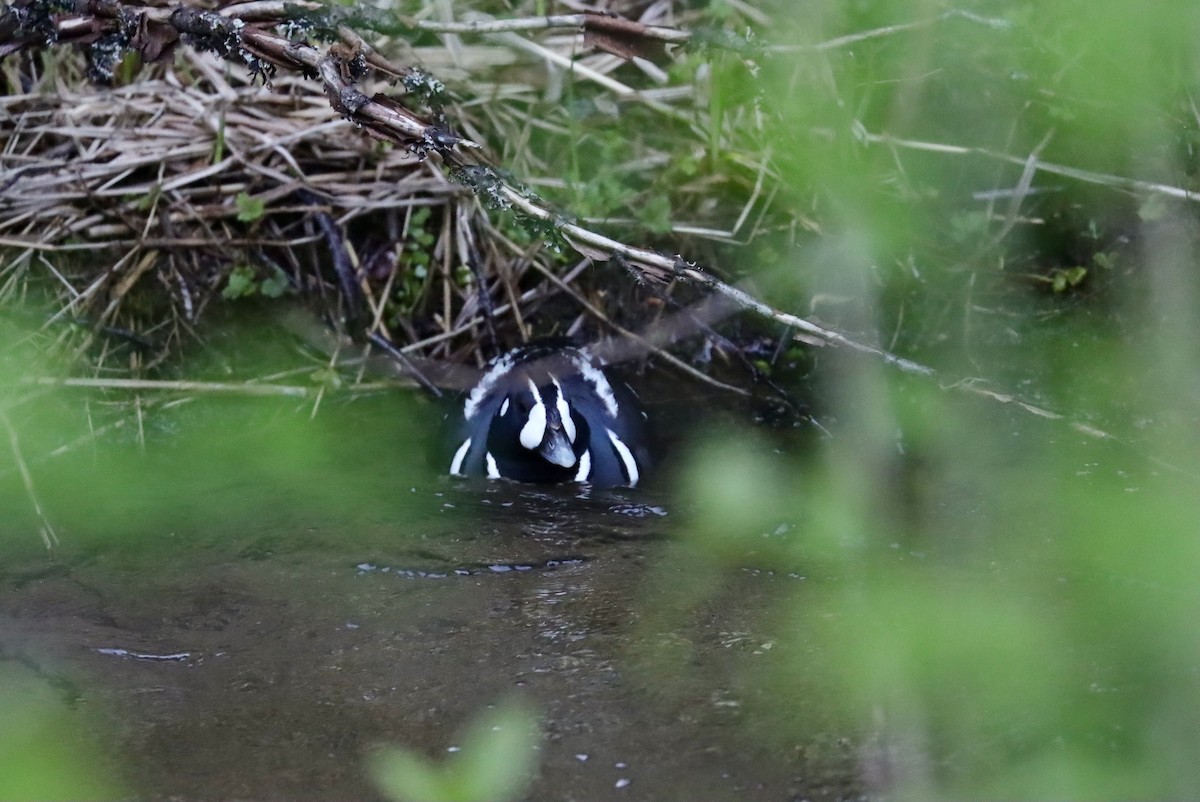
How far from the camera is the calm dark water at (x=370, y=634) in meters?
2.32

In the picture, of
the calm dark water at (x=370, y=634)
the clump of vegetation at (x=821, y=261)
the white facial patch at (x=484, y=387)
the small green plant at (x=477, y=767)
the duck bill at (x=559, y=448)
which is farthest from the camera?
the white facial patch at (x=484, y=387)

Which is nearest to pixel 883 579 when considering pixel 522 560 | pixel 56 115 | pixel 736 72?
pixel 522 560

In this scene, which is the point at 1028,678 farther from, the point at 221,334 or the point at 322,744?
the point at 221,334

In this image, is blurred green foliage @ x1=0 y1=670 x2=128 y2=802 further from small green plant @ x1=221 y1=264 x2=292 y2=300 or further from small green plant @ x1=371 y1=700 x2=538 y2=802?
small green plant @ x1=221 y1=264 x2=292 y2=300

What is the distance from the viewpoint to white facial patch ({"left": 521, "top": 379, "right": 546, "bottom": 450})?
4.58 m

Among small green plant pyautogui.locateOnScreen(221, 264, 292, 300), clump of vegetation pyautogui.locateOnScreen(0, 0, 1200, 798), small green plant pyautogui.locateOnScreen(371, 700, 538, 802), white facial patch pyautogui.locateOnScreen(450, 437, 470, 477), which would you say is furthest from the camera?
small green plant pyautogui.locateOnScreen(221, 264, 292, 300)

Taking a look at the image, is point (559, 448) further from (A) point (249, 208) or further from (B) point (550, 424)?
(A) point (249, 208)

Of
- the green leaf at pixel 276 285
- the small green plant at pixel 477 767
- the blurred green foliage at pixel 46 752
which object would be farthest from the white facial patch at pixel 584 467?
the blurred green foliage at pixel 46 752

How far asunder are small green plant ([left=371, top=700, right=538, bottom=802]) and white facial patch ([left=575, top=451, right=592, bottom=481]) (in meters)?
2.17

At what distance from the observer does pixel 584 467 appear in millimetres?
4668

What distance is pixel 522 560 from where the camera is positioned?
11.6 feet

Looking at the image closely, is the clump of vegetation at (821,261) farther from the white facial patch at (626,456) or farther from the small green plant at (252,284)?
the white facial patch at (626,456)

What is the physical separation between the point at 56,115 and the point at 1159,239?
495cm

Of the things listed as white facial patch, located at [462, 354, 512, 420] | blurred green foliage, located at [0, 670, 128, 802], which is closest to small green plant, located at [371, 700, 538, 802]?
blurred green foliage, located at [0, 670, 128, 802]
